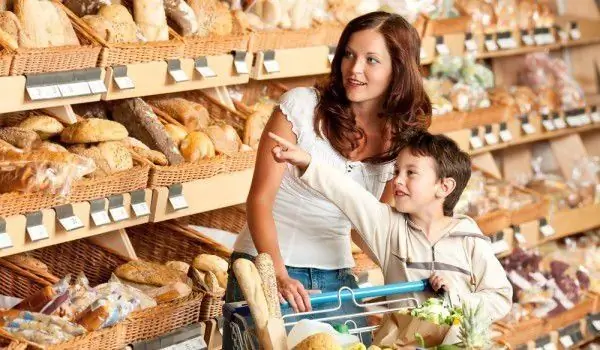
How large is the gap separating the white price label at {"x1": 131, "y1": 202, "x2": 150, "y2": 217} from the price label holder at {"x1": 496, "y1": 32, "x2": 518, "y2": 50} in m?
2.61

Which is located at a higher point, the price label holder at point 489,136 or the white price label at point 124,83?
the white price label at point 124,83

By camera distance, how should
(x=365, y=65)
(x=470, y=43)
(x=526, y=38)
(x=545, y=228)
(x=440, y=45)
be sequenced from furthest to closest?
(x=526, y=38), (x=545, y=228), (x=470, y=43), (x=440, y=45), (x=365, y=65)

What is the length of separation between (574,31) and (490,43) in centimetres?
89

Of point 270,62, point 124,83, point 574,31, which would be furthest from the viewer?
point 574,31

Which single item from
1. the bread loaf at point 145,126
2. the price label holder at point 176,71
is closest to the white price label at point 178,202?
the bread loaf at point 145,126

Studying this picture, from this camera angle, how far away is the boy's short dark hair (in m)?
2.78

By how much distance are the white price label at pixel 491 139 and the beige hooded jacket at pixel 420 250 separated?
257 cm

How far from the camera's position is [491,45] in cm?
555

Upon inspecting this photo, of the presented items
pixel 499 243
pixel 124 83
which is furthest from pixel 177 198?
pixel 499 243

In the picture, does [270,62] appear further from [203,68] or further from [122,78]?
[122,78]

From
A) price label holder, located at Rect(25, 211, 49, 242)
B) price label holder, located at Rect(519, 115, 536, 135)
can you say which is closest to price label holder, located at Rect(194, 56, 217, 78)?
price label holder, located at Rect(25, 211, 49, 242)

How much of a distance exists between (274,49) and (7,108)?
1.32 metres

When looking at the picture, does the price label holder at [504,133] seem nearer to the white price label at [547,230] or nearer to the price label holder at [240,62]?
the white price label at [547,230]

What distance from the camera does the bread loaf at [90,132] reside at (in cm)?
350
